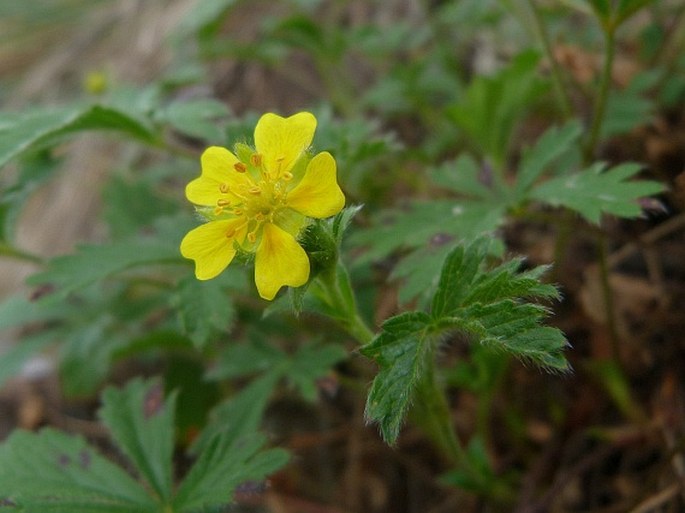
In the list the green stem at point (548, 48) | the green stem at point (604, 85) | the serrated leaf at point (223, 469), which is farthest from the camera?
the green stem at point (548, 48)

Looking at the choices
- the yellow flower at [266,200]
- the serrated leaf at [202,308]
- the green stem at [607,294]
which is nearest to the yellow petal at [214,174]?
the yellow flower at [266,200]

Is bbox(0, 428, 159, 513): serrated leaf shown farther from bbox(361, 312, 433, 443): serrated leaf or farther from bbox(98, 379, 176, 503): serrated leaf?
bbox(361, 312, 433, 443): serrated leaf

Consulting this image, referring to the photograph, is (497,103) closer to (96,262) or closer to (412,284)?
(412,284)

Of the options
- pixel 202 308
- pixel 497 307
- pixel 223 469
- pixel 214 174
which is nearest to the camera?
pixel 497 307

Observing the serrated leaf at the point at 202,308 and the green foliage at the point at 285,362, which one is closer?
the serrated leaf at the point at 202,308

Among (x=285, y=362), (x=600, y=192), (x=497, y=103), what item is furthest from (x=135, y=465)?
(x=497, y=103)

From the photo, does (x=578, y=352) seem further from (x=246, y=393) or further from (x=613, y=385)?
(x=246, y=393)

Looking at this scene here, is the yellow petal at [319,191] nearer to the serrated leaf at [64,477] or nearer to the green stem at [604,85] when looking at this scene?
the serrated leaf at [64,477]
